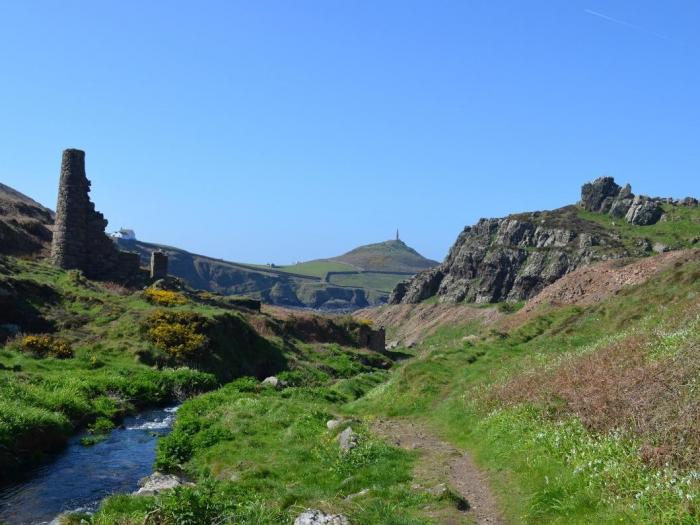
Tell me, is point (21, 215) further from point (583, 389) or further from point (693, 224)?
point (693, 224)

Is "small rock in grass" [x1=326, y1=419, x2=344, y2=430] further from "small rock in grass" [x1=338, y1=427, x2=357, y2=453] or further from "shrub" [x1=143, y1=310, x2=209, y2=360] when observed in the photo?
"shrub" [x1=143, y1=310, x2=209, y2=360]

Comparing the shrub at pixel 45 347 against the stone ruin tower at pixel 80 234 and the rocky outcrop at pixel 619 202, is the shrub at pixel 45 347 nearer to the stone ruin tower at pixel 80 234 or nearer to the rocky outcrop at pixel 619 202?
the stone ruin tower at pixel 80 234

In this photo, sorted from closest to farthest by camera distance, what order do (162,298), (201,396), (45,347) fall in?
(201,396) < (45,347) < (162,298)

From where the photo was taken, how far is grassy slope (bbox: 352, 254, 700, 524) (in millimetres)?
11412

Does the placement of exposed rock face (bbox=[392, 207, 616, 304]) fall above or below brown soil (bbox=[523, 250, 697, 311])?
above

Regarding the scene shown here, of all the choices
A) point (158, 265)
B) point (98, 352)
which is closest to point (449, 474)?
point (98, 352)

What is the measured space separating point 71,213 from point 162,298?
18.1 metres

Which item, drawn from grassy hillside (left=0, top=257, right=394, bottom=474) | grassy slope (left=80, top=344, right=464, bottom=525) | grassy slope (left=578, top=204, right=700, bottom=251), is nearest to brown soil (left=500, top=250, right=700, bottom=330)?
grassy hillside (left=0, top=257, right=394, bottom=474)

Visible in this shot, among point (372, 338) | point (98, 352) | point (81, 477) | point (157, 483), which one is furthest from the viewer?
point (372, 338)

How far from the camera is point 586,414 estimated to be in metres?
15.8

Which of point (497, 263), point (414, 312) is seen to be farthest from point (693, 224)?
point (414, 312)

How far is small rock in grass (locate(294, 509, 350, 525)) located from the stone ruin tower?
2147 inches

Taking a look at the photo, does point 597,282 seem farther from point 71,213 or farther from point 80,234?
point 71,213

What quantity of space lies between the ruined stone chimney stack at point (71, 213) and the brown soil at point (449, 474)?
47.1m
